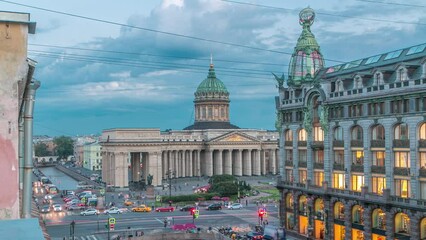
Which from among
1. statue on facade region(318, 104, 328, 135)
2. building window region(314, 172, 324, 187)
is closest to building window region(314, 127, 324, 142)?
statue on facade region(318, 104, 328, 135)

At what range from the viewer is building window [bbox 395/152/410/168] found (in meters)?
53.0

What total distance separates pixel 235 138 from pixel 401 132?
385ft

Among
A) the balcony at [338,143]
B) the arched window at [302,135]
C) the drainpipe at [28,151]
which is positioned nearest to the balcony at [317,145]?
the balcony at [338,143]

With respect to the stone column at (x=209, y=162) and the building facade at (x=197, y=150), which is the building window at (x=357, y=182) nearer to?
the building facade at (x=197, y=150)

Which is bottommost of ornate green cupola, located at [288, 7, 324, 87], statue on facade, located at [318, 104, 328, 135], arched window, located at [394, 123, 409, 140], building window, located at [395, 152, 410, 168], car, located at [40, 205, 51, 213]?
car, located at [40, 205, 51, 213]

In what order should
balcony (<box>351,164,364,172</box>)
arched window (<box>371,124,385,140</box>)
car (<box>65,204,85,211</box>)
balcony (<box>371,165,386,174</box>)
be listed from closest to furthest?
balcony (<box>371,165,386,174</box>), arched window (<box>371,124,385,140</box>), balcony (<box>351,164,364,172</box>), car (<box>65,204,85,211</box>)

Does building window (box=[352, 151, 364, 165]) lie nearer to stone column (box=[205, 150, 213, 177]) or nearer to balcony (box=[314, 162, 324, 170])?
balcony (box=[314, 162, 324, 170])

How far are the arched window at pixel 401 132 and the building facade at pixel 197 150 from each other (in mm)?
95830

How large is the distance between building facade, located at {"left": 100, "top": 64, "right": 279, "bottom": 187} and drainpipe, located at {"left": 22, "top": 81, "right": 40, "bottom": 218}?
126013 millimetres

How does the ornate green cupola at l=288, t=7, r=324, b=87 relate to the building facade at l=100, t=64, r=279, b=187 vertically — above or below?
above

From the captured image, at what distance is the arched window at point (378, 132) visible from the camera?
5659 centimetres

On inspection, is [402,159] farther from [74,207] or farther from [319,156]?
[74,207]

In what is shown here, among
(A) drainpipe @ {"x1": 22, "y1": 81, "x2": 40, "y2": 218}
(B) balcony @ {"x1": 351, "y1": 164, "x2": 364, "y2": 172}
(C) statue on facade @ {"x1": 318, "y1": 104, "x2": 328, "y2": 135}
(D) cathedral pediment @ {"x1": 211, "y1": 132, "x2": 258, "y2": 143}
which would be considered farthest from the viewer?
(D) cathedral pediment @ {"x1": 211, "y1": 132, "x2": 258, "y2": 143}

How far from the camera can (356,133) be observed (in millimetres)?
60781
